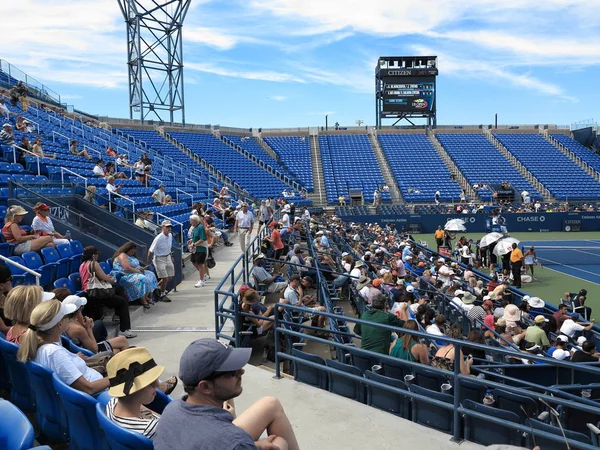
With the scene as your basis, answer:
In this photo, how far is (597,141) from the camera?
46.3 m

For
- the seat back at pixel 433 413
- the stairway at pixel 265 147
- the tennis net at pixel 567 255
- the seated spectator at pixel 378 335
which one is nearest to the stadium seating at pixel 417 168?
the stairway at pixel 265 147

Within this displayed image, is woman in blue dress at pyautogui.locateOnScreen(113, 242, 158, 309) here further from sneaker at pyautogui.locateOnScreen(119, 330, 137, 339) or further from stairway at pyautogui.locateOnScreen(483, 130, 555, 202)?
stairway at pyautogui.locateOnScreen(483, 130, 555, 202)

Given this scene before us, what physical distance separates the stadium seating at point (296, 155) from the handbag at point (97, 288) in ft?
106

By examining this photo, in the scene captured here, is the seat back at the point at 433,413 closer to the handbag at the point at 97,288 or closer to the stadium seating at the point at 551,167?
the handbag at the point at 97,288

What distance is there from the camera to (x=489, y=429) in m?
4.32

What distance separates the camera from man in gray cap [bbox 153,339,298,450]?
216cm

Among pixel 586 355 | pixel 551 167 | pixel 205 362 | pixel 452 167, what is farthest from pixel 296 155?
pixel 205 362

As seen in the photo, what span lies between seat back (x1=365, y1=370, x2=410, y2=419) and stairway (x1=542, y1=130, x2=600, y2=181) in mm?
43912

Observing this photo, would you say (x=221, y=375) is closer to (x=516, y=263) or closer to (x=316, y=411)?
(x=316, y=411)

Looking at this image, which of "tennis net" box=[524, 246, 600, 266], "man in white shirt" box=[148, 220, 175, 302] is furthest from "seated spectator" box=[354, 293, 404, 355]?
"tennis net" box=[524, 246, 600, 266]

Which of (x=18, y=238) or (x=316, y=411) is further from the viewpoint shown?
(x=18, y=238)

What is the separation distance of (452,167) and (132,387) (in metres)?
43.1

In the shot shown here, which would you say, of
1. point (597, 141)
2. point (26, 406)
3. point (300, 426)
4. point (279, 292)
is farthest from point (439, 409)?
point (597, 141)

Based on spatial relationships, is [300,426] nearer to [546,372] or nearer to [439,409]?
[439,409]
